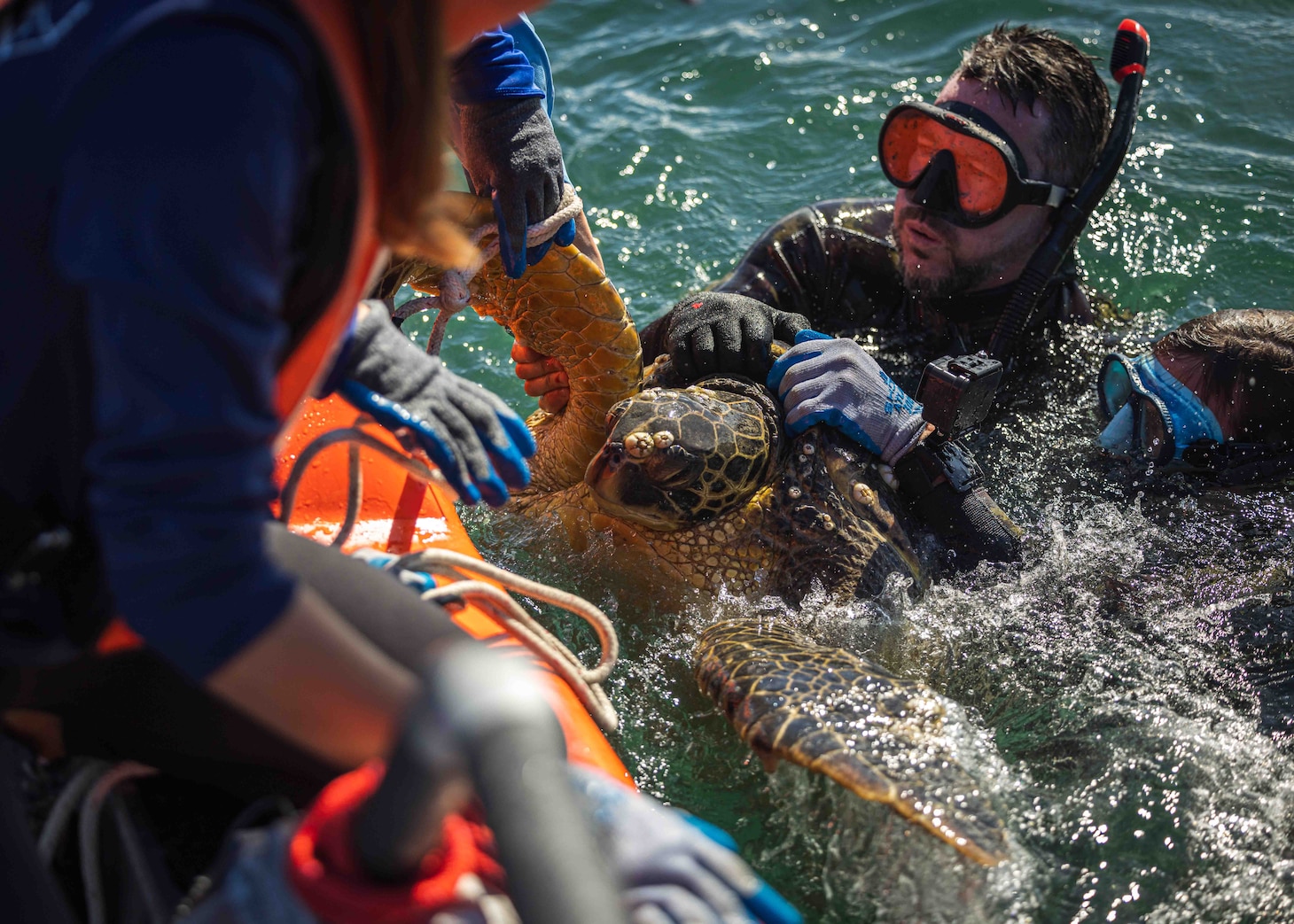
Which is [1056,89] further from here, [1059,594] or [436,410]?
[436,410]

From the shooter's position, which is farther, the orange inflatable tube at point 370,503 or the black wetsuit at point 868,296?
the black wetsuit at point 868,296

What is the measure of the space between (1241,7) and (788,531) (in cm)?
556

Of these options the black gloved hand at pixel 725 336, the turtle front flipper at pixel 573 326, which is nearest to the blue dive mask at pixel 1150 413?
the black gloved hand at pixel 725 336

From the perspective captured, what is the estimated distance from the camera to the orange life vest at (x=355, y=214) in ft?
2.99

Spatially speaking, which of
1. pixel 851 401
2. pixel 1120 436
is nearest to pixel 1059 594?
pixel 1120 436

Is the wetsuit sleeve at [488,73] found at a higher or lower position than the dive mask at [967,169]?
higher

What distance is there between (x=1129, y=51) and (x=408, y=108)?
325cm

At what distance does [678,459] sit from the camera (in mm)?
2471

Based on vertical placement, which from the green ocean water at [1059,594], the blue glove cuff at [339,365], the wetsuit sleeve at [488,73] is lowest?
the green ocean water at [1059,594]

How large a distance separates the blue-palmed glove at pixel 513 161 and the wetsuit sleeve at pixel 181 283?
156 centimetres

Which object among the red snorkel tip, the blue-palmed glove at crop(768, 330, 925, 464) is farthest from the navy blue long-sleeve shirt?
the red snorkel tip

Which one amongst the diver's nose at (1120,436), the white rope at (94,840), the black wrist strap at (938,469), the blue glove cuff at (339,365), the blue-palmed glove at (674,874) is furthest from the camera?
the diver's nose at (1120,436)

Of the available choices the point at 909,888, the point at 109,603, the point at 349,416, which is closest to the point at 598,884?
the point at 109,603

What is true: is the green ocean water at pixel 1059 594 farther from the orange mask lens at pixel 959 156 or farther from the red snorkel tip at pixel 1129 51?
the red snorkel tip at pixel 1129 51
